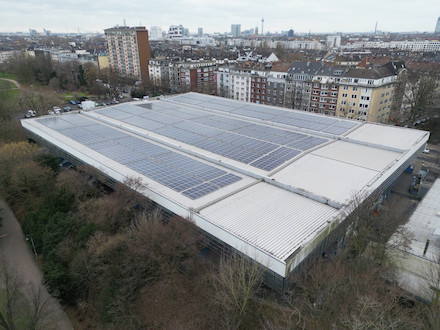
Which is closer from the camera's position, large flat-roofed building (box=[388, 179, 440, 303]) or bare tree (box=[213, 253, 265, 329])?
bare tree (box=[213, 253, 265, 329])

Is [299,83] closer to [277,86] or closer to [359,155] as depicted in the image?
[277,86]

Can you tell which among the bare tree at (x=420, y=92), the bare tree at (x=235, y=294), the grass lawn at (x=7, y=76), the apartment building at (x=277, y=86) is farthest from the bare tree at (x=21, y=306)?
the grass lawn at (x=7, y=76)

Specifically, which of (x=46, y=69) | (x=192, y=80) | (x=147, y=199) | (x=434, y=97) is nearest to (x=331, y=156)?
(x=147, y=199)

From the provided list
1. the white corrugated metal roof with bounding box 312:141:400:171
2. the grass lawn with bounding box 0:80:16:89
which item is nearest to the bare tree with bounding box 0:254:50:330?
the white corrugated metal roof with bounding box 312:141:400:171

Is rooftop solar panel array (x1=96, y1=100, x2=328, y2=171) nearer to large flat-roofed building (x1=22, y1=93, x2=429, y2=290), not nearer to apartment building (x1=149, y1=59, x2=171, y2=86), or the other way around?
large flat-roofed building (x1=22, y1=93, x2=429, y2=290)

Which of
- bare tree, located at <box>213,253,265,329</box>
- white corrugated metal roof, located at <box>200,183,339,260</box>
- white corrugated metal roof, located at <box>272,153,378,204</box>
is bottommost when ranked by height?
bare tree, located at <box>213,253,265,329</box>

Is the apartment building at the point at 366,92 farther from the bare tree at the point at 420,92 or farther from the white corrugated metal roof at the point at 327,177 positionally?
the white corrugated metal roof at the point at 327,177
